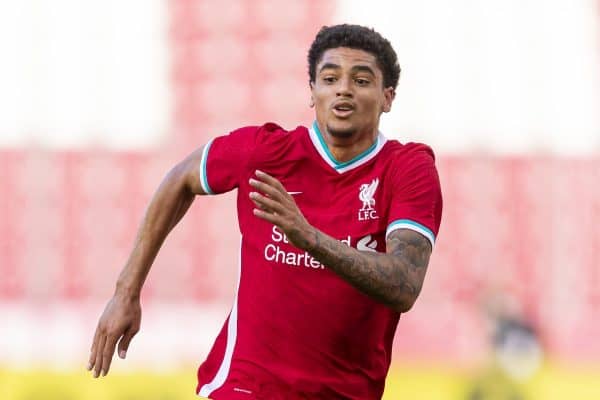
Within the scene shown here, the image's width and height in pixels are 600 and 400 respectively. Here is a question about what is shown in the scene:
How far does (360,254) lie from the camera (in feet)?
11.0

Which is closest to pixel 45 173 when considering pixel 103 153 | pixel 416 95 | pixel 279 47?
pixel 103 153

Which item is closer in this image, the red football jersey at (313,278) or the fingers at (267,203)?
the fingers at (267,203)

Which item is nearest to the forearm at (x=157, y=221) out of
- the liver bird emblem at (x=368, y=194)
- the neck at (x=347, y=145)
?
the neck at (x=347, y=145)

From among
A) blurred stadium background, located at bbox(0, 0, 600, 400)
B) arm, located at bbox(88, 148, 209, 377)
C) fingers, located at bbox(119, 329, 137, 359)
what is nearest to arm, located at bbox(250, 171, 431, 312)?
arm, located at bbox(88, 148, 209, 377)

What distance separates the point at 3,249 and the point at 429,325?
13.6ft

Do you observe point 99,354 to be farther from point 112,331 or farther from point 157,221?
point 157,221

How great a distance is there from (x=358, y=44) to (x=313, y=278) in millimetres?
803

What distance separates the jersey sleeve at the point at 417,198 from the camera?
12.1 ft

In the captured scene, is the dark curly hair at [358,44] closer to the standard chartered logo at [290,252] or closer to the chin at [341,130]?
the chin at [341,130]

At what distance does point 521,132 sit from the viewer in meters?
11.3

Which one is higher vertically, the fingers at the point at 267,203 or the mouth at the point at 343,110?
the mouth at the point at 343,110

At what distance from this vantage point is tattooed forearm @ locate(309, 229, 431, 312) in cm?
327

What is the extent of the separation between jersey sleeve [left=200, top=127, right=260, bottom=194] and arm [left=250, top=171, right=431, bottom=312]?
59 cm

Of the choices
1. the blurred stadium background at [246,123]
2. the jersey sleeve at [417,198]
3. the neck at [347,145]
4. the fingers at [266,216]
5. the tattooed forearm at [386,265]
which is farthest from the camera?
the blurred stadium background at [246,123]
